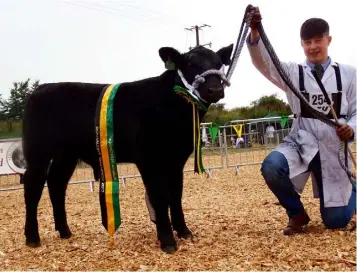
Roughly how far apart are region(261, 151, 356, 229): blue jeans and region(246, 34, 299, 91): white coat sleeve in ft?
2.26

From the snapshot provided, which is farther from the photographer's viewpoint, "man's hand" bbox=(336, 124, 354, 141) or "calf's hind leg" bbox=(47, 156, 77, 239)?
"calf's hind leg" bbox=(47, 156, 77, 239)

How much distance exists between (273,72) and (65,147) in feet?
7.15

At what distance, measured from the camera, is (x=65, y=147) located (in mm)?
4898

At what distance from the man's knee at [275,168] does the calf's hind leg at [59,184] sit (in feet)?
6.87

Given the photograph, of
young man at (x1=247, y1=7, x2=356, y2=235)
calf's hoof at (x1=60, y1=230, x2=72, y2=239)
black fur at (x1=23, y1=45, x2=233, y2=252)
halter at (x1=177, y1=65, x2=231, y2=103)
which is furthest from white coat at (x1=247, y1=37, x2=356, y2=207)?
calf's hoof at (x1=60, y1=230, x2=72, y2=239)

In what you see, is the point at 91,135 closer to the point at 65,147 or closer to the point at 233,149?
the point at 65,147

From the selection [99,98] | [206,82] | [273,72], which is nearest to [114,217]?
[99,98]

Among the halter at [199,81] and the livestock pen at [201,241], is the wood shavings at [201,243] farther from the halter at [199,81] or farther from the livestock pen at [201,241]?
the halter at [199,81]

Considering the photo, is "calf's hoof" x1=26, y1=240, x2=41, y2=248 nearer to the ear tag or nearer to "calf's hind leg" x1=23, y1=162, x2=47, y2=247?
"calf's hind leg" x1=23, y1=162, x2=47, y2=247

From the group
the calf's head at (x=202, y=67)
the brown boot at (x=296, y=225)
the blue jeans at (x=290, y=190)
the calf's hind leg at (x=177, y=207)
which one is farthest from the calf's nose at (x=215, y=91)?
the brown boot at (x=296, y=225)

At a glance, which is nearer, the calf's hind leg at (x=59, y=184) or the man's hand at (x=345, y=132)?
the man's hand at (x=345, y=132)

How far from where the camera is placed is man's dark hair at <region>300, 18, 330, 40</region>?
4344 millimetres

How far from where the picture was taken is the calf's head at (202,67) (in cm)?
423

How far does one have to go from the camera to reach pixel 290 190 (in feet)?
14.7
